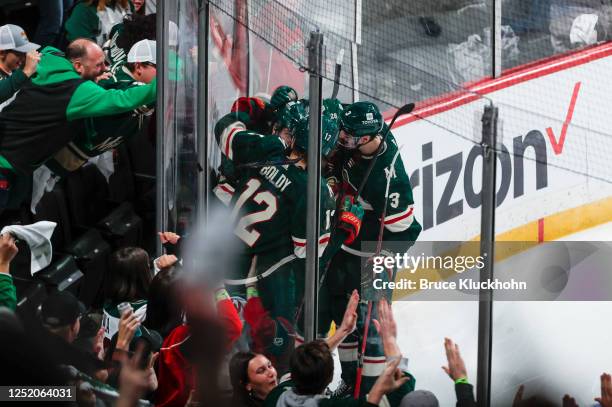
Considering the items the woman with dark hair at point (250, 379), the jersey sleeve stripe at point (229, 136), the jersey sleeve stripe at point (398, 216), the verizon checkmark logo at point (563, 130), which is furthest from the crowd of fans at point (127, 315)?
A: the verizon checkmark logo at point (563, 130)

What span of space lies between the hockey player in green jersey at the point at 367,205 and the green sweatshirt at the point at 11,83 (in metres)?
1.40

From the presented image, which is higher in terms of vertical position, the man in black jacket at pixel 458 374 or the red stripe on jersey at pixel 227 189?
the red stripe on jersey at pixel 227 189

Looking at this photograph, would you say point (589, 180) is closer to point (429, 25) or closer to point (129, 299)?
point (429, 25)

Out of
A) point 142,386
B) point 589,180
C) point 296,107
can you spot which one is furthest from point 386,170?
point 142,386

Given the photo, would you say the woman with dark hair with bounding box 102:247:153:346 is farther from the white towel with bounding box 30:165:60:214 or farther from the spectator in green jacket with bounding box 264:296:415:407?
the white towel with bounding box 30:165:60:214

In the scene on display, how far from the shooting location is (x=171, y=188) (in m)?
5.22

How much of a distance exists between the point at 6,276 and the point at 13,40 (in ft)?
4.97

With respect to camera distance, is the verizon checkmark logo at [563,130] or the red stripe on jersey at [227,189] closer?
the verizon checkmark logo at [563,130]

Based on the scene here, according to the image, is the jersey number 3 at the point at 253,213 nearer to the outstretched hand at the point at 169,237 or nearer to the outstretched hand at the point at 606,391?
the outstretched hand at the point at 169,237

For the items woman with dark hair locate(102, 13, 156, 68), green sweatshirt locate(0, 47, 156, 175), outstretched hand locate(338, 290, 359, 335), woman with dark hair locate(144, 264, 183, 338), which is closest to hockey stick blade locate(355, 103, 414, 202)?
outstretched hand locate(338, 290, 359, 335)

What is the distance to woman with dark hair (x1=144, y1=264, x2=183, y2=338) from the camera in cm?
471

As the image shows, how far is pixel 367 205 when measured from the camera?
486 centimetres

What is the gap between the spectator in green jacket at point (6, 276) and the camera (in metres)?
4.54

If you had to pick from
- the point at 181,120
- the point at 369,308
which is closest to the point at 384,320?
the point at 369,308
